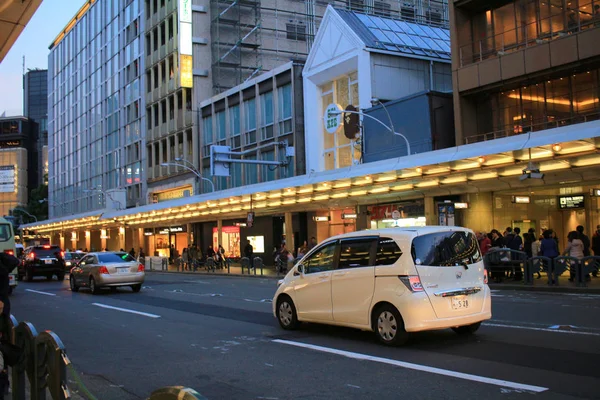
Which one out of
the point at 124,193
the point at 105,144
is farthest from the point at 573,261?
the point at 105,144

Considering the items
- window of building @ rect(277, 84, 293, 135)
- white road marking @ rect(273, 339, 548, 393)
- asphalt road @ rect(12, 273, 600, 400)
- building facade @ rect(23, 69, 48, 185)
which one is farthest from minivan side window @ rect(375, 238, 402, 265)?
building facade @ rect(23, 69, 48, 185)

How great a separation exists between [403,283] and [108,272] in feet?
48.8

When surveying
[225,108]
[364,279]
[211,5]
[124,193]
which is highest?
[211,5]

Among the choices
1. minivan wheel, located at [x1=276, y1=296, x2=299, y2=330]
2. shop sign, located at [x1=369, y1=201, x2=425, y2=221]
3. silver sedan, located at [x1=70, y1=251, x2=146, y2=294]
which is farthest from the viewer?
shop sign, located at [x1=369, y1=201, x2=425, y2=221]

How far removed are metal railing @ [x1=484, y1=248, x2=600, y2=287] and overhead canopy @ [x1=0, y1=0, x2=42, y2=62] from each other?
15.4 m

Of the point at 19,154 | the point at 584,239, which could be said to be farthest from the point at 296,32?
the point at 19,154

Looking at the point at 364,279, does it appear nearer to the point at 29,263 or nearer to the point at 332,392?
the point at 332,392

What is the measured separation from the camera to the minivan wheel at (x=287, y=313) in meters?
11.1

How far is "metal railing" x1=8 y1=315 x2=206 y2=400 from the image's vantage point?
15.4ft

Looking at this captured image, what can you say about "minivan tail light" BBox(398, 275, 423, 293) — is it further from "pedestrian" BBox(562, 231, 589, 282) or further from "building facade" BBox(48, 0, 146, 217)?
"building facade" BBox(48, 0, 146, 217)

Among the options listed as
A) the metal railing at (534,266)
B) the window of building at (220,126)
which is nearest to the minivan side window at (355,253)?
the metal railing at (534,266)

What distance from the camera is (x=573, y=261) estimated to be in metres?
18.2

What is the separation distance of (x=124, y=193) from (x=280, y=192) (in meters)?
41.9

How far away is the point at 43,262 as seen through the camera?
3055 centimetres
